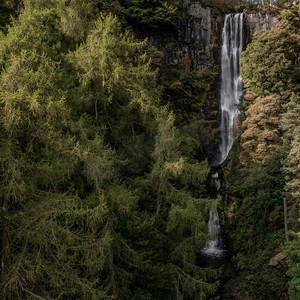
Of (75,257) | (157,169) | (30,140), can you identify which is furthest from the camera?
(157,169)

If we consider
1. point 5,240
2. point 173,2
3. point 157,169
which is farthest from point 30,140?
point 173,2

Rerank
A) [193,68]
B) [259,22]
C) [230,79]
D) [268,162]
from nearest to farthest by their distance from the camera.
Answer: [268,162], [230,79], [259,22], [193,68]

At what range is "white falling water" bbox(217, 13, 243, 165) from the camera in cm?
2377

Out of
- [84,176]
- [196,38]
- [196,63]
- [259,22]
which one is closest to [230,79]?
[196,63]

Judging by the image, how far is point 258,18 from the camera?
25.5m

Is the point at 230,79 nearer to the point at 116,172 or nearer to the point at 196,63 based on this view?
the point at 196,63

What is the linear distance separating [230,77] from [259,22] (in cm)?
597

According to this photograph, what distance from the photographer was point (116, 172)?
34.1ft

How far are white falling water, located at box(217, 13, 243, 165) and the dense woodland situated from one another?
407 centimetres

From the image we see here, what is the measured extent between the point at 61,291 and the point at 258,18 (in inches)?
1073

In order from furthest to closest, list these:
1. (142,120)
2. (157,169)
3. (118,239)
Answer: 1. (142,120)
2. (157,169)
3. (118,239)

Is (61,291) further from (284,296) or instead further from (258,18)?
(258,18)

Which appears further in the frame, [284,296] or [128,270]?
[284,296]

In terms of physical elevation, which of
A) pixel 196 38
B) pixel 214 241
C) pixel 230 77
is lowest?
pixel 214 241
